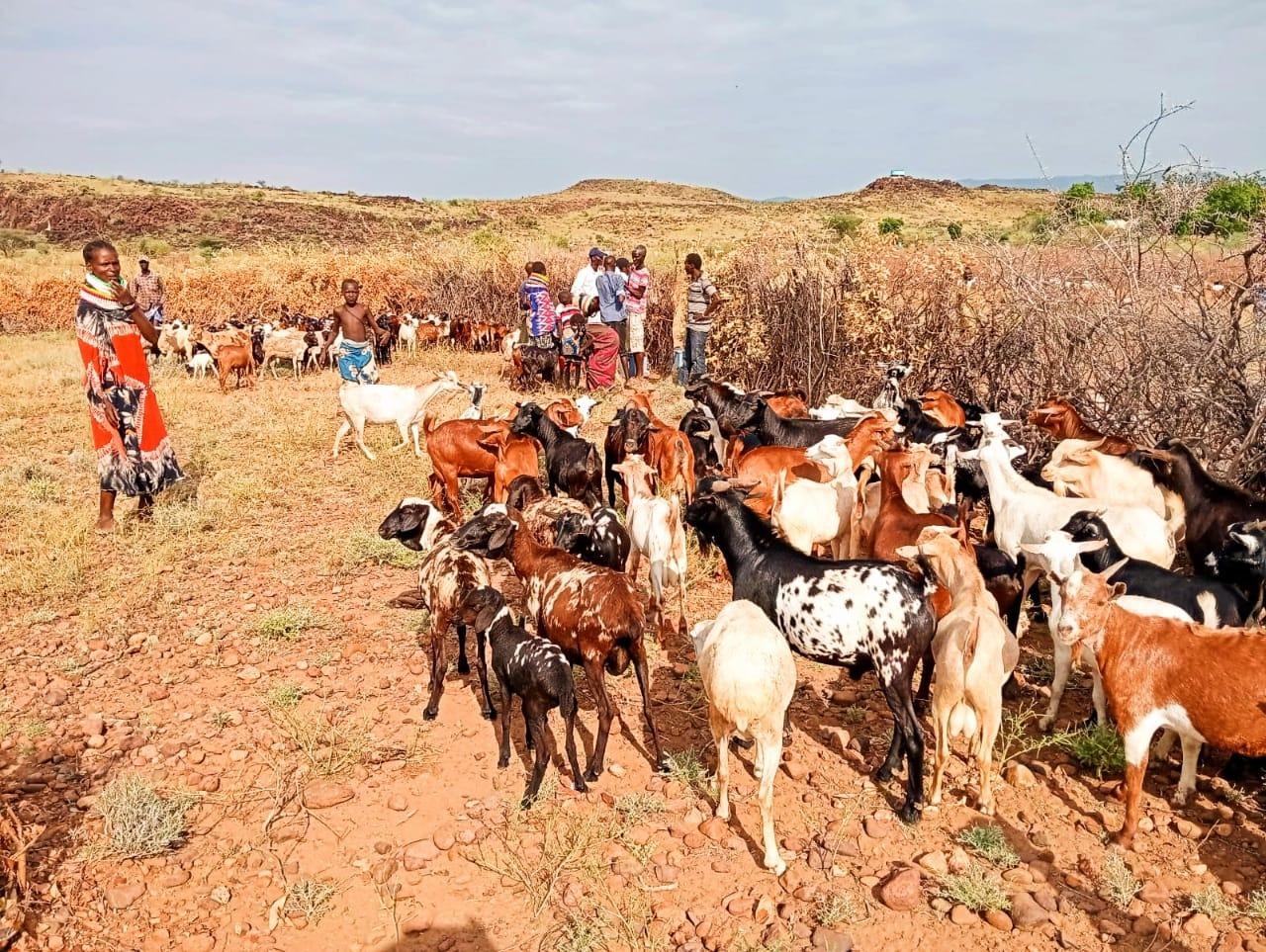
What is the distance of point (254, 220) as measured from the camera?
44.8 metres

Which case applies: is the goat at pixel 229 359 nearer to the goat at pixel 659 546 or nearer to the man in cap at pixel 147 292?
the man in cap at pixel 147 292

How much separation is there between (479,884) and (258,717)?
214 centimetres

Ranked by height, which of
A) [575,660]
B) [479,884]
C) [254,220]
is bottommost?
[479,884]

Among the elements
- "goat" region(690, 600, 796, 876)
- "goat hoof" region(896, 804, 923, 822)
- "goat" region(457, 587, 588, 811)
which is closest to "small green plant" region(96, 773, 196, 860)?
"goat" region(457, 587, 588, 811)

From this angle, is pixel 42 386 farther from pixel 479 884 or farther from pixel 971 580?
pixel 971 580

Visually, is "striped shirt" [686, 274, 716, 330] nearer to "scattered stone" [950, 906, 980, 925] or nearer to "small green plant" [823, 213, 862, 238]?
"small green plant" [823, 213, 862, 238]

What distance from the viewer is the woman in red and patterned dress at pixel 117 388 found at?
7383 mm

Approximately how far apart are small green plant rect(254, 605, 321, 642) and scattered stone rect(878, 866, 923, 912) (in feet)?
14.3

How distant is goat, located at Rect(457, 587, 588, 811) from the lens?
444 cm

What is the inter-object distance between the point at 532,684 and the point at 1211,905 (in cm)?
315

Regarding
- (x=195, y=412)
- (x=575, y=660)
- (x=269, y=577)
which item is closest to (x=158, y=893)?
(x=575, y=660)

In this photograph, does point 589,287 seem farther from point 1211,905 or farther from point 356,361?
point 1211,905

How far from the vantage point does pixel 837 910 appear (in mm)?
3746

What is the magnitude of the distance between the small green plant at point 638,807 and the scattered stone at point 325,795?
1.42 m
